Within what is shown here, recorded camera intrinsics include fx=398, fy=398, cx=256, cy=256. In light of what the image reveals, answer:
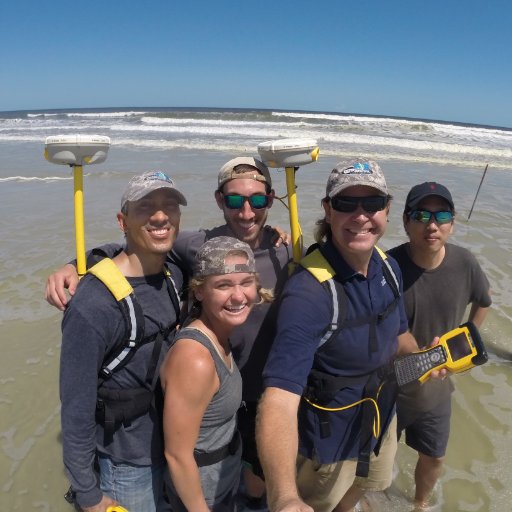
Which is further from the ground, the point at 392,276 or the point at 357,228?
the point at 357,228

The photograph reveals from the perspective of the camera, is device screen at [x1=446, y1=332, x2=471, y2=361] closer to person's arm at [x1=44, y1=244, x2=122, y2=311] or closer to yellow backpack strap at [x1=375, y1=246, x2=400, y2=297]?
yellow backpack strap at [x1=375, y1=246, x2=400, y2=297]

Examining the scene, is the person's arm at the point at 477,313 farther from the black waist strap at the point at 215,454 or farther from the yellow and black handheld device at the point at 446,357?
the black waist strap at the point at 215,454

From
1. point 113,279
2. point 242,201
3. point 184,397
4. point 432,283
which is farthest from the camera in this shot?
point 432,283

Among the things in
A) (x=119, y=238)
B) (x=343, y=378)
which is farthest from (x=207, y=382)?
(x=119, y=238)

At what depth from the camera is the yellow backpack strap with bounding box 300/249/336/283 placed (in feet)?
7.52

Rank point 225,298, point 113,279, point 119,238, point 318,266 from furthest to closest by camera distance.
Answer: point 119,238 → point 318,266 → point 225,298 → point 113,279

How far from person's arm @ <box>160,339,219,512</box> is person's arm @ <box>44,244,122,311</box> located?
0.85 m

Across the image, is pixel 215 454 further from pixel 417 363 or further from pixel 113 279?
pixel 417 363

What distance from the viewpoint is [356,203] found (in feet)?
7.86

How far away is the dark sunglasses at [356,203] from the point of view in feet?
7.86

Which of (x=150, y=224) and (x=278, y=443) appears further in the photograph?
(x=150, y=224)

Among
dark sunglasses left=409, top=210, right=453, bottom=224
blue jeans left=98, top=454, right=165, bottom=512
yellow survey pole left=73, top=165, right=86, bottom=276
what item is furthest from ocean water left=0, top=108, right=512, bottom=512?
yellow survey pole left=73, top=165, right=86, bottom=276

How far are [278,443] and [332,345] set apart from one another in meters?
0.62

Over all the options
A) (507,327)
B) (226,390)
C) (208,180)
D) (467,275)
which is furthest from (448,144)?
(226,390)
